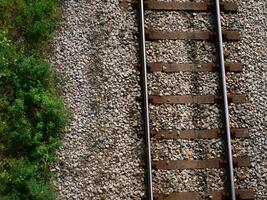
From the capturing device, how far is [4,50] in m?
7.65

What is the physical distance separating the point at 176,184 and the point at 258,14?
310cm

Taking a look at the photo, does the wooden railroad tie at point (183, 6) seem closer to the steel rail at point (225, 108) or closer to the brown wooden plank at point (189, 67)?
the steel rail at point (225, 108)

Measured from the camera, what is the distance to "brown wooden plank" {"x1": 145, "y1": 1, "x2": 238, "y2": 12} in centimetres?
835

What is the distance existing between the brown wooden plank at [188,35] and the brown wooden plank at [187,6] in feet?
1.35

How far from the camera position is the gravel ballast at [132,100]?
730 centimetres

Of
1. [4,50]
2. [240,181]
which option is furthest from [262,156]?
[4,50]

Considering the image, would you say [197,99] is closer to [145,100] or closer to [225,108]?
[225,108]

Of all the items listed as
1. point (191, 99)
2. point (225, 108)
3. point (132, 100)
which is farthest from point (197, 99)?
point (132, 100)

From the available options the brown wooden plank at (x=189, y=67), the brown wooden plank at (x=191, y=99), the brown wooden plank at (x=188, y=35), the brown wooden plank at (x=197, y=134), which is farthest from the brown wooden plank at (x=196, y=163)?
the brown wooden plank at (x=188, y=35)

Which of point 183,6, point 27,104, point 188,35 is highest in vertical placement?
point 183,6

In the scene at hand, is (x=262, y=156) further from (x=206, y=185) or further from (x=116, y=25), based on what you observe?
(x=116, y=25)

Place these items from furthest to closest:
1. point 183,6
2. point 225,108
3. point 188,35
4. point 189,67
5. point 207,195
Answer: point 183,6, point 188,35, point 189,67, point 225,108, point 207,195

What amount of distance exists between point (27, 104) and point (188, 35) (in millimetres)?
2614

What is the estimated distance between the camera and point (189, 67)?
8.03 m
